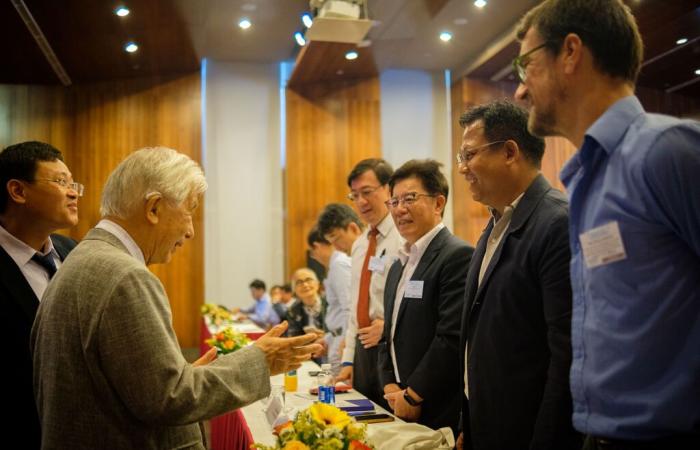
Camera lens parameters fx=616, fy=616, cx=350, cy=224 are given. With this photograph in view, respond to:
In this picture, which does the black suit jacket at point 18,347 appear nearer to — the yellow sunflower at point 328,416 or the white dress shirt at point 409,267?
the yellow sunflower at point 328,416

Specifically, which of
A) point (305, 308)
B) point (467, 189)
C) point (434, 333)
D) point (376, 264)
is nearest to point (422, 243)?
point (434, 333)

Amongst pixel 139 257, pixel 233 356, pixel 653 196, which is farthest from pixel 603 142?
pixel 139 257

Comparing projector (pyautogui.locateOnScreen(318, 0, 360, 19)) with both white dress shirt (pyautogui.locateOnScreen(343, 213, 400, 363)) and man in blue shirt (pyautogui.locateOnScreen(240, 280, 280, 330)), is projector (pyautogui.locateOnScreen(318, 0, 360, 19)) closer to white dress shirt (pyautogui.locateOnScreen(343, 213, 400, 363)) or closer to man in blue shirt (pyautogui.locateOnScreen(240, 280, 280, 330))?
white dress shirt (pyautogui.locateOnScreen(343, 213, 400, 363))

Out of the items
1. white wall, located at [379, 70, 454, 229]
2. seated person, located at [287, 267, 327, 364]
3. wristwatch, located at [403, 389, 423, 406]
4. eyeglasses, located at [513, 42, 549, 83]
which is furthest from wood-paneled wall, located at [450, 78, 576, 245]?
eyeglasses, located at [513, 42, 549, 83]

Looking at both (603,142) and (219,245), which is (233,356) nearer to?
(603,142)

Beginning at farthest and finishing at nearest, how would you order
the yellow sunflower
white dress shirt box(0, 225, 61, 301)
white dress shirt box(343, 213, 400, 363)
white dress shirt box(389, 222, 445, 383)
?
white dress shirt box(343, 213, 400, 363) → white dress shirt box(389, 222, 445, 383) → white dress shirt box(0, 225, 61, 301) → the yellow sunflower

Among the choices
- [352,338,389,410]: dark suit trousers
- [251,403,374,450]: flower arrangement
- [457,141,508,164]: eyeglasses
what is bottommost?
[352,338,389,410]: dark suit trousers

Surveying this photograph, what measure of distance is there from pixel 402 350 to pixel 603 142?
157 cm

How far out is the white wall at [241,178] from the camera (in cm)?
1003

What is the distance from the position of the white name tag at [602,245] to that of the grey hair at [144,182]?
1054 millimetres

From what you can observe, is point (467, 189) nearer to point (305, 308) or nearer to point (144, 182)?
point (305, 308)

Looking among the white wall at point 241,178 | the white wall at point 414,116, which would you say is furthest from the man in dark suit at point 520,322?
the white wall at point 241,178

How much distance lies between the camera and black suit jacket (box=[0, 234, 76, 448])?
6.45 feet

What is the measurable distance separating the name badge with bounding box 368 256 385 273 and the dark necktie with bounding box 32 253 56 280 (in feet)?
5.27
